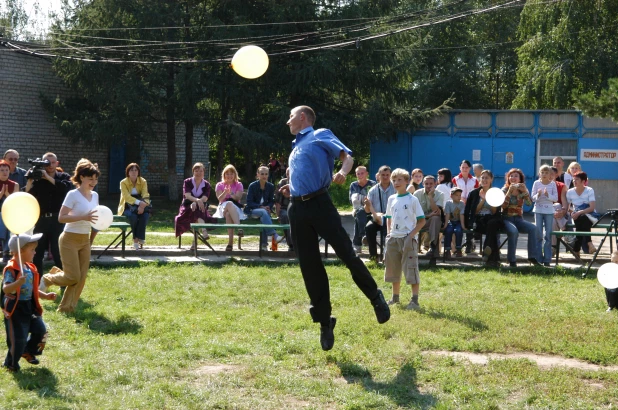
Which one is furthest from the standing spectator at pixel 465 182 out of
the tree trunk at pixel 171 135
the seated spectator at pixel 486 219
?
the tree trunk at pixel 171 135

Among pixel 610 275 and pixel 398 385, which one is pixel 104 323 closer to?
pixel 398 385

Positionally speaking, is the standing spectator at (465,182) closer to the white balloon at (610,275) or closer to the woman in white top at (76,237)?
the white balloon at (610,275)

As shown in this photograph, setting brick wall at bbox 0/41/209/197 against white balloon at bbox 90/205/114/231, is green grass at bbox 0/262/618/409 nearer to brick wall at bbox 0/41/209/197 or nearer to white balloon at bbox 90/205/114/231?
white balloon at bbox 90/205/114/231

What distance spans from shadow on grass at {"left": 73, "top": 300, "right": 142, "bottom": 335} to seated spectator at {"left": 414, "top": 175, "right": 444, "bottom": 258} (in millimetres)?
6105

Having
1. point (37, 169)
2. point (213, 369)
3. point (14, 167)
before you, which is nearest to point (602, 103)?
point (213, 369)

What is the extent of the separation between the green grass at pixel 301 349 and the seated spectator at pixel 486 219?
200cm

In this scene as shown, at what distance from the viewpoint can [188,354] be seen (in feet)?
22.4

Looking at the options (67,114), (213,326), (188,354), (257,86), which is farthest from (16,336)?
(67,114)

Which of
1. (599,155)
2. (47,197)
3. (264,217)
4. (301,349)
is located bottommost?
(301,349)

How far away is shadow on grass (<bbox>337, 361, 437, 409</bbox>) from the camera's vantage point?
5555mm

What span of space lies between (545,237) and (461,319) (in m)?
5.24

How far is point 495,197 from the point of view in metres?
12.6

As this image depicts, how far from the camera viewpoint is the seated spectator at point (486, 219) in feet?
42.0

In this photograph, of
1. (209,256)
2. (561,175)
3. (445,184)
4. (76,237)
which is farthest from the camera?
(561,175)
